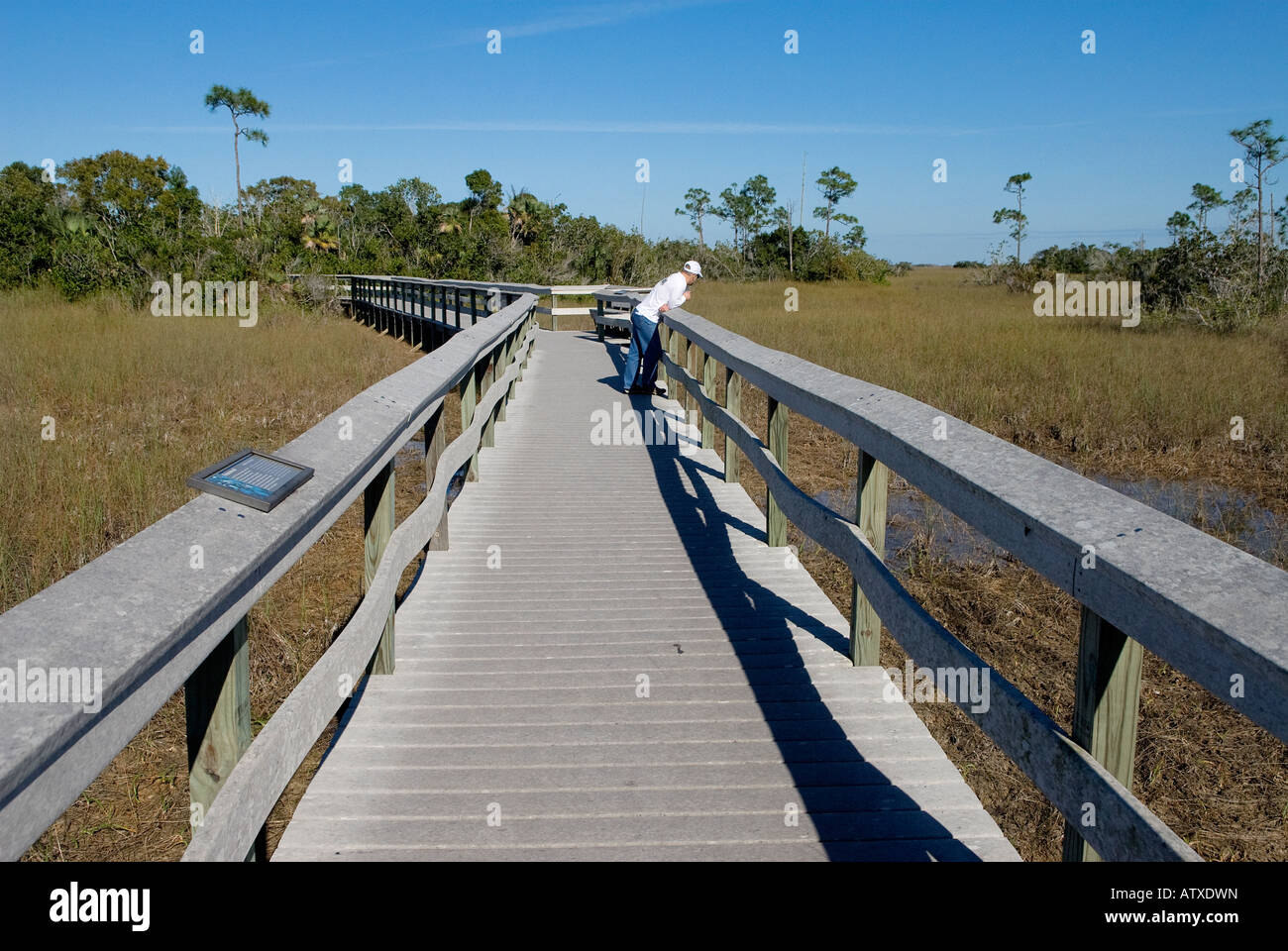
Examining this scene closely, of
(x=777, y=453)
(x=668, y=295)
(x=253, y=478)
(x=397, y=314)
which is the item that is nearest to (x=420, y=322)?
(x=397, y=314)

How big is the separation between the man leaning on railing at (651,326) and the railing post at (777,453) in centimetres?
518

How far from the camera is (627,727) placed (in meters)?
3.67

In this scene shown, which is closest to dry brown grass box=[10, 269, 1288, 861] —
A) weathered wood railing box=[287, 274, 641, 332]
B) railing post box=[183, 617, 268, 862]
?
weathered wood railing box=[287, 274, 641, 332]

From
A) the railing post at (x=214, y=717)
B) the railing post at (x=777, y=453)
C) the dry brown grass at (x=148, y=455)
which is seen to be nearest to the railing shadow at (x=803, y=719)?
the railing post at (x=777, y=453)

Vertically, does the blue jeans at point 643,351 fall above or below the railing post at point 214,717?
above

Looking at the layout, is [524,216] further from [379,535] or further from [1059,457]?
[379,535]

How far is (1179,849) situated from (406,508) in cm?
826

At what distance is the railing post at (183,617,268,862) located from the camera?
214 centimetres

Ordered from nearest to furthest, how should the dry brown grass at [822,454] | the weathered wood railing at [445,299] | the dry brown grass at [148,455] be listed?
the dry brown grass at [148,455]
the dry brown grass at [822,454]
the weathered wood railing at [445,299]

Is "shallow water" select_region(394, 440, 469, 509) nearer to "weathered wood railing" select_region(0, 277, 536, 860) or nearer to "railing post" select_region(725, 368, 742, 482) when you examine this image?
"railing post" select_region(725, 368, 742, 482)

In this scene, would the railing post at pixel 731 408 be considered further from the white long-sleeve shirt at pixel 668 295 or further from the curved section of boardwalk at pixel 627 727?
the white long-sleeve shirt at pixel 668 295

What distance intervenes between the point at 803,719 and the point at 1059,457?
9.22 m

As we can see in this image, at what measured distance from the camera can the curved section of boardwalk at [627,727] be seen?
2.96 meters
